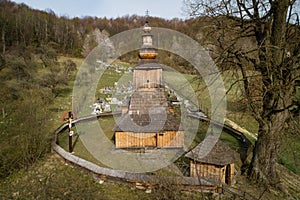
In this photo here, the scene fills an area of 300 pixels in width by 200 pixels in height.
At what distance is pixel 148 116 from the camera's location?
38.0 ft

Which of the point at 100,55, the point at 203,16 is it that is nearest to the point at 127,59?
the point at 100,55

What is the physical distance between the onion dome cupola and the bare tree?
447 cm

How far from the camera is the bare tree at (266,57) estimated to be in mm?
6688

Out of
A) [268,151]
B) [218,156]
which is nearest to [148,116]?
[218,156]

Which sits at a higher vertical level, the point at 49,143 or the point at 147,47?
the point at 147,47

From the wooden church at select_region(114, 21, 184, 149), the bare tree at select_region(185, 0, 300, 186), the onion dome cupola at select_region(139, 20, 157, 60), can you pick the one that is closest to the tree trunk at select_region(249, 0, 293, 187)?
the bare tree at select_region(185, 0, 300, 186)

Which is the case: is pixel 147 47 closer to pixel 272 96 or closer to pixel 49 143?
pixel 49 143

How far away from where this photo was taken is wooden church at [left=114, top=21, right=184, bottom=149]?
11055 millimetres

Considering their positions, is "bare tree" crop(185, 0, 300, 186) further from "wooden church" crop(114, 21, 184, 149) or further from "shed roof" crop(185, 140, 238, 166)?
"wooden church" crop(114, 21, 184, 149)

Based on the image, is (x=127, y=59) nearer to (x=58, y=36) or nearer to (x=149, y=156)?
(x=58, y=36)

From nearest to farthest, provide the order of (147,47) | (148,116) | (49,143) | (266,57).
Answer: (266,57)
(49,143)
(148,116)
(147,47)

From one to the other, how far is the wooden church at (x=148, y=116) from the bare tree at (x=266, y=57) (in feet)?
13.4

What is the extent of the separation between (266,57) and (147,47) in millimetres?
6864

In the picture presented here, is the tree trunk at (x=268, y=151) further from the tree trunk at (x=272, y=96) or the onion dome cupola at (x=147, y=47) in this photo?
the onion dome cupola at (x=147, y=47)
